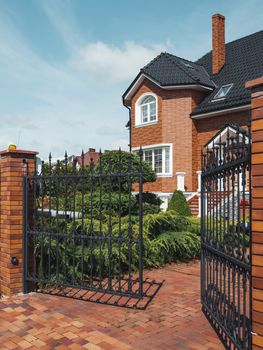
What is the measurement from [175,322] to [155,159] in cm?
1512

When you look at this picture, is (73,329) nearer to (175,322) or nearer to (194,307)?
(175,322)

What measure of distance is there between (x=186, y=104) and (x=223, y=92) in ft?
6.34

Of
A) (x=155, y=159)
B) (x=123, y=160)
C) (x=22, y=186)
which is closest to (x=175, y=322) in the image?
(x=22, y=186)

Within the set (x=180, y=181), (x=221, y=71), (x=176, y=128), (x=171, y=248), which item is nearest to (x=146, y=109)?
(x=176, y=128)

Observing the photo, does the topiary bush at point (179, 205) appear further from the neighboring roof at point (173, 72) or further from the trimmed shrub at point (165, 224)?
the neighboring roof at point (173, 72)

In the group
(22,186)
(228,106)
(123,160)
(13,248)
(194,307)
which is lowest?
(194,307)

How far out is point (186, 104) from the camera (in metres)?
17.8

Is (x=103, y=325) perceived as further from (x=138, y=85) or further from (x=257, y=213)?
(x=138, y=85)

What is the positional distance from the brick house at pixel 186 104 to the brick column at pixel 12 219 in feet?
37.9

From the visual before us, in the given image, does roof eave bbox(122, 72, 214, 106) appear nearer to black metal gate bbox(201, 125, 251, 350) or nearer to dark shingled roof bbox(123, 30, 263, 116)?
dark shingled roof bbox(123, 30, 263, 116)

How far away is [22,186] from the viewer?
5.25 metres

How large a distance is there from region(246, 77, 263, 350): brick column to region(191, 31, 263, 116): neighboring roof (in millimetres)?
13306

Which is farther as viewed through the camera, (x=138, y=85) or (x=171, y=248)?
(x=138, y=85)

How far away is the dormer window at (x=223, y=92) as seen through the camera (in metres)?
17.1
